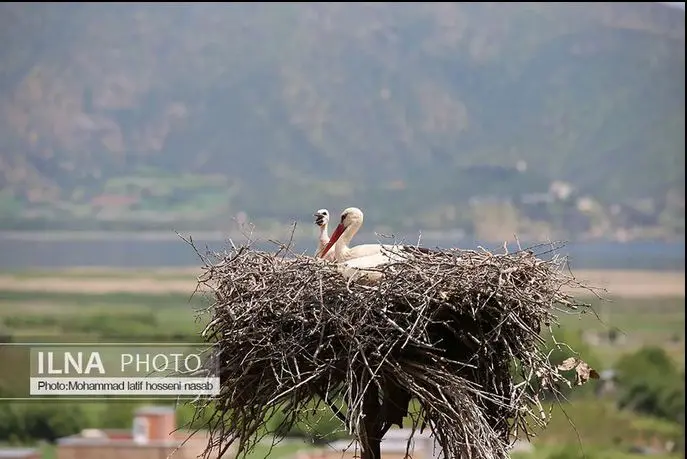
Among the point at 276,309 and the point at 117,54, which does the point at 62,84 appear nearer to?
the point at 117,54

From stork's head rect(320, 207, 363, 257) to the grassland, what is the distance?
85.3 ft

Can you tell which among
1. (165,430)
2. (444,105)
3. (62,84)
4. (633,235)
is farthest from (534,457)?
(62,84)

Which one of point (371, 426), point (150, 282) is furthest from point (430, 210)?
point (371, 426)

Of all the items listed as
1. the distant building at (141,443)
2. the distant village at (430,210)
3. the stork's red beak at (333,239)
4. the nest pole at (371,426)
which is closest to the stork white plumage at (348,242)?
the stork's red beak at (333,239)

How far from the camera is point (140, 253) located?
56406 millimetres

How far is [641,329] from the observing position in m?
50.4

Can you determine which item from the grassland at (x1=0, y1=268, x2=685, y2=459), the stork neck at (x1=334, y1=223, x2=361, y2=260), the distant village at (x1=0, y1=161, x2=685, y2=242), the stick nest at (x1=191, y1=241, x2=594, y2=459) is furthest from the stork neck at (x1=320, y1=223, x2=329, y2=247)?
the distant village at (x1=0, y1=161, x2=685, y2=242)

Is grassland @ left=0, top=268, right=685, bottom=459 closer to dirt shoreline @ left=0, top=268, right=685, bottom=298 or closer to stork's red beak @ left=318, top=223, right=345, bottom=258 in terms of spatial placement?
dirt shoreline @ left=0, top=268, right=685, bottom=298

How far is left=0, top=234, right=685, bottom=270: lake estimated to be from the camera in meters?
52.9

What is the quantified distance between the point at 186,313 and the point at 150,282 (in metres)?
14.1

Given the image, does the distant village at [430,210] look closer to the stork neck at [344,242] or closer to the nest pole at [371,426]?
the stork neck at [344,242]

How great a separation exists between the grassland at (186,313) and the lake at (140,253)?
65 cm

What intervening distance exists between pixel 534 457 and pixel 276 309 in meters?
29.6

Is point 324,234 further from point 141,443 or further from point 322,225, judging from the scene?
point 141,443
